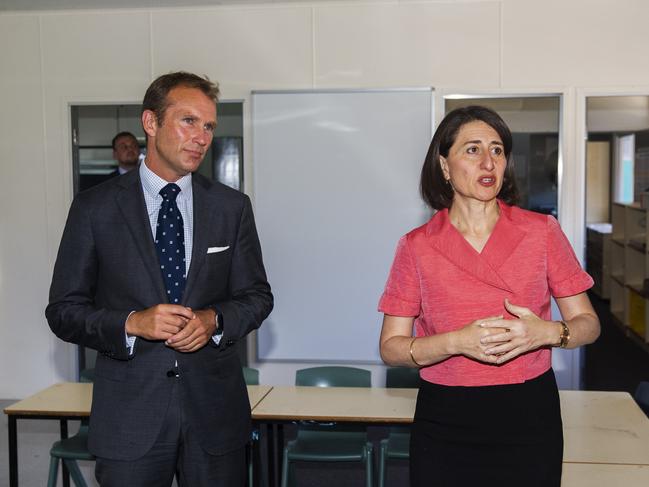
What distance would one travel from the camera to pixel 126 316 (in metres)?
2.19

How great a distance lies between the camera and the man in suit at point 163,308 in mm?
2193

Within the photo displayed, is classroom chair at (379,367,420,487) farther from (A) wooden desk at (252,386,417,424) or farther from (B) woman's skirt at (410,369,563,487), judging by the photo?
(B) woman's skirt at (410,369,563,487)

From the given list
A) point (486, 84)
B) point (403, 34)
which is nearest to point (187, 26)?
point (403, 34)

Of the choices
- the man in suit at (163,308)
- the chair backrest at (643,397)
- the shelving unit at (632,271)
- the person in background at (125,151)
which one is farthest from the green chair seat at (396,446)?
the shelving unit at (632,271)

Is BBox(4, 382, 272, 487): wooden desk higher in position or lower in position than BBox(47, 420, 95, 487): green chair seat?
higher

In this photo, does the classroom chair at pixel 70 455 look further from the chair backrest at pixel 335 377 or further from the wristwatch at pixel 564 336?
the wristwatch at pixel 564 336

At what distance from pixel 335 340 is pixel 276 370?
0.57 metres

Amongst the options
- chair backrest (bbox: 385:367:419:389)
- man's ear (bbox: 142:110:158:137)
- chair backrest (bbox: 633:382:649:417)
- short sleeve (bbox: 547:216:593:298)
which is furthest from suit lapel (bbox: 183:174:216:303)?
chair backrest (bbox: 633:382:649:417)

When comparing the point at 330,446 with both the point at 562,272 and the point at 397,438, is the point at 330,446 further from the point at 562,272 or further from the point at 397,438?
the point at 562,272

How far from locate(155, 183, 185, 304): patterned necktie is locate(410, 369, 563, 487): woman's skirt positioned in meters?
0.86

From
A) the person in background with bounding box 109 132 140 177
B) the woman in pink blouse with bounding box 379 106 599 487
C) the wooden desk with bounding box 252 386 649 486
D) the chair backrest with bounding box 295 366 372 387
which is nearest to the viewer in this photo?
the woman in pink blouse with bounding box 379 106 599 487

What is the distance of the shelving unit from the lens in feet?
28.0

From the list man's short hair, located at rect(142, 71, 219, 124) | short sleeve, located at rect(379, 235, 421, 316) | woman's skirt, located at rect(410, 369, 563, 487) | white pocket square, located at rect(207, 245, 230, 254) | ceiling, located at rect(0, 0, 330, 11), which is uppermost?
ceiling, located at rect(0, 0, 330, 11)

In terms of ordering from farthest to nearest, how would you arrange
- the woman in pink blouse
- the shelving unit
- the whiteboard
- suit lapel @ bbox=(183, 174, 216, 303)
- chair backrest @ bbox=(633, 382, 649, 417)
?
the shelving unit → the whiteboard → chair backrest @ bbox=(633, 382, 649, 417) → suit lapel @ bbox=(183, 174, 216, 303) → the woman in pink blouse
